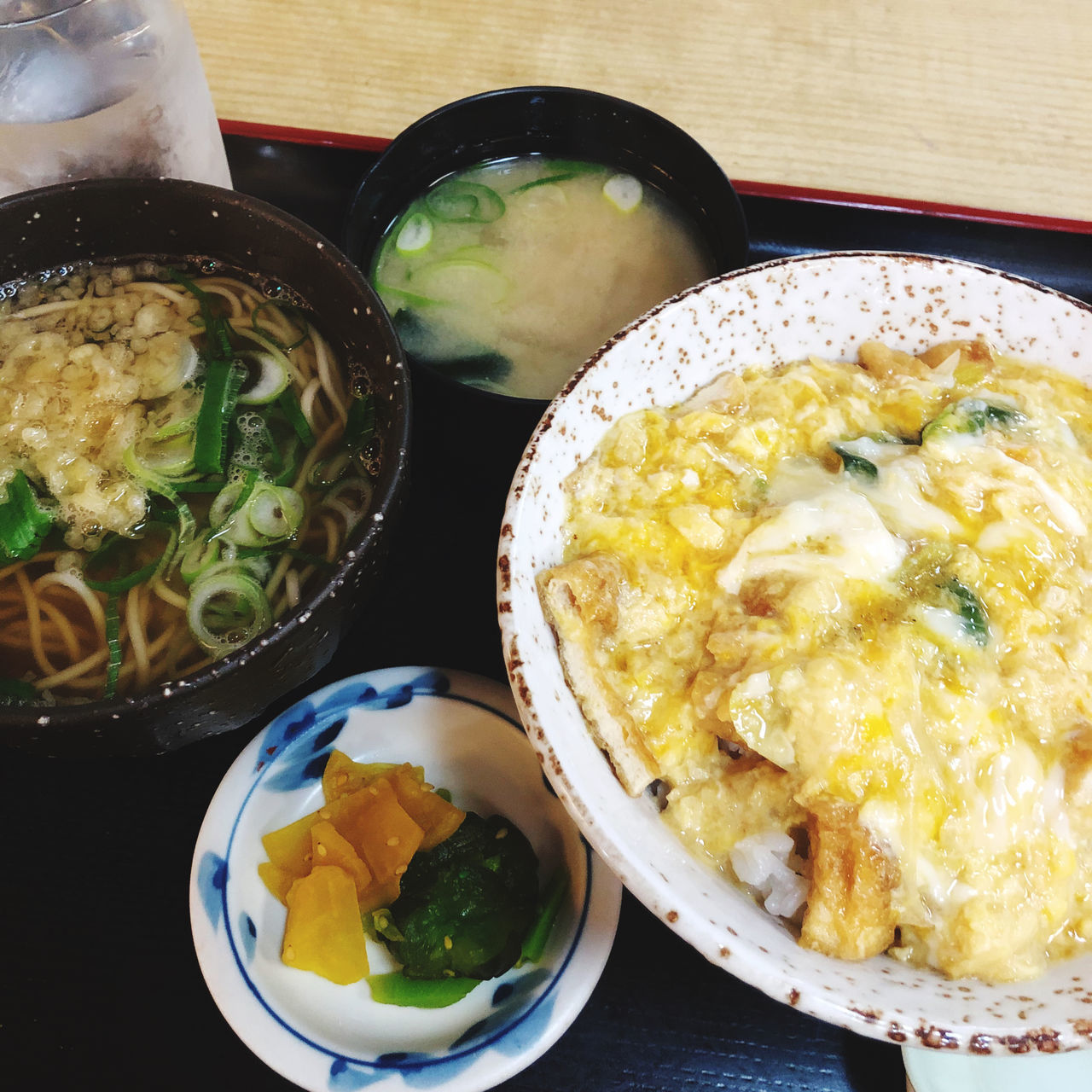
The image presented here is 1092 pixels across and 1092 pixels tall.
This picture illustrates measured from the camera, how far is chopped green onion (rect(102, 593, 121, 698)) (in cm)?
147

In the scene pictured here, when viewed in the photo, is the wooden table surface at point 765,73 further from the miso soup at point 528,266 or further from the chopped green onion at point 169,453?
the chopped green onion at point 169,453

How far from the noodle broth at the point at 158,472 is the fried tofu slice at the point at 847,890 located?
2.84 feet

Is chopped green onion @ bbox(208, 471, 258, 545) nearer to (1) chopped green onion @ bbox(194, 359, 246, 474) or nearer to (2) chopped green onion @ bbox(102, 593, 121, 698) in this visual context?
(1) chopped green onion @ bbox(194, 359, 246, 474)

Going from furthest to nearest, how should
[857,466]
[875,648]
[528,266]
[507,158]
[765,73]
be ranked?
[765,73] → [507,158] → [528,266] → [857,466] → [875,648]

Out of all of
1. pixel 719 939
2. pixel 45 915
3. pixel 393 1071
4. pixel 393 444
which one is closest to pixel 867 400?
pixel 393 444

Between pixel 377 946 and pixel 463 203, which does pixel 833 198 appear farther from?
pixel 377 946

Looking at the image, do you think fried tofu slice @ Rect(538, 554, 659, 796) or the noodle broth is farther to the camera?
the noodle broth

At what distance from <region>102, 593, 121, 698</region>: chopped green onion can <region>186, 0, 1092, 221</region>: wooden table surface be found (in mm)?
1583

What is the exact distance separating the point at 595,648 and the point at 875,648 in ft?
1.42

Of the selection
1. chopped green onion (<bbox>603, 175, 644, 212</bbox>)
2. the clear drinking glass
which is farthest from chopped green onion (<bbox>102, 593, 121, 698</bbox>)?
chopped green onion (<bbox>603, 175, 644, 212</bbox>)

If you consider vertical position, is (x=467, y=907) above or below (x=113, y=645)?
below

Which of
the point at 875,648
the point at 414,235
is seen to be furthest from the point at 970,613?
the point at 414,235

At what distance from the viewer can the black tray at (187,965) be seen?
4.82 ft

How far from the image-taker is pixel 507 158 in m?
2.33
